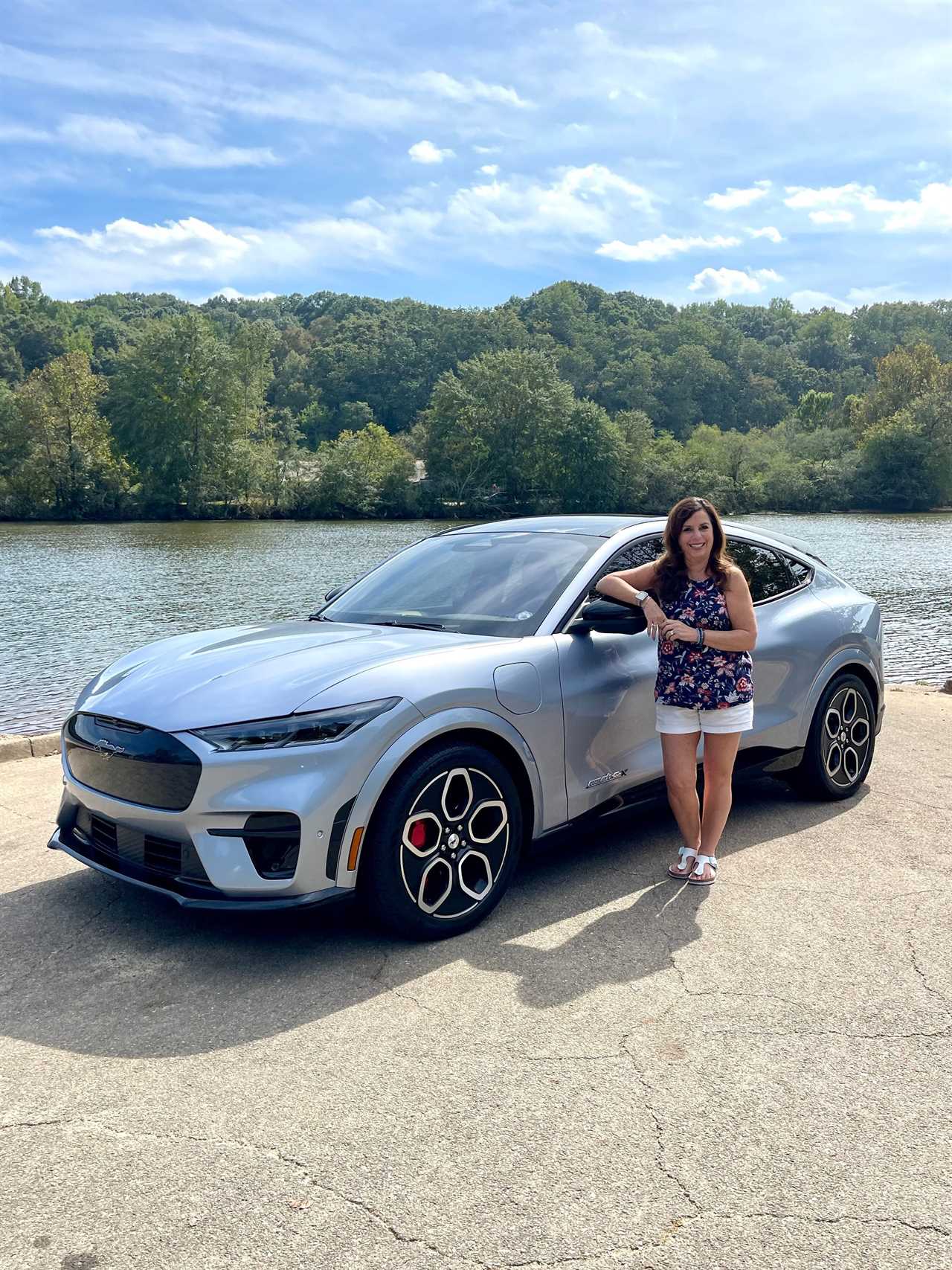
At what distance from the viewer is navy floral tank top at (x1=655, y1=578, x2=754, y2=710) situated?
14.9 ft

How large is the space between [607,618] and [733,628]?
553 mm

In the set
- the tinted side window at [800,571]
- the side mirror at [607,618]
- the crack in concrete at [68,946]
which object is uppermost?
the tinted side window at [800,571]

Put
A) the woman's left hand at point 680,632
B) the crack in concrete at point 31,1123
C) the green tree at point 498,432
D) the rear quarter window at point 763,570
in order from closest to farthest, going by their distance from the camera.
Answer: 1. the crack in concrete at point 31,1123
2. the woman's left hand at point 680,632
3. the rear quarter window at point 763,570
4. the green tree at point 498,432

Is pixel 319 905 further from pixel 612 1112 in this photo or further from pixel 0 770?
pixel 0 770

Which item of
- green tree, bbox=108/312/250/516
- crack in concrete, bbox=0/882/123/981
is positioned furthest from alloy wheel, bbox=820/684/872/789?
green tree, bbox=108/312/250/516

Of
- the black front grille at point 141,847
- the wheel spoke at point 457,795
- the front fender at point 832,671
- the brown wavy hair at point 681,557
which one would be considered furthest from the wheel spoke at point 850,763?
the black front grille at point 141,847

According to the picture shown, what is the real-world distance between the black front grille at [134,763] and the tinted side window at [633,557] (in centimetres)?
201

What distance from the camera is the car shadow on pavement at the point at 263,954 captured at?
11.3ft

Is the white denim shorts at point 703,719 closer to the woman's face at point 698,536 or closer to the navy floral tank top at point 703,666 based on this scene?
the navy floral tank top at point 703,666

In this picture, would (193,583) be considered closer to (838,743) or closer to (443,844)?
(838,743)

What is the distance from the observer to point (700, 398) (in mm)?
143000

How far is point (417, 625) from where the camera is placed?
4.76m

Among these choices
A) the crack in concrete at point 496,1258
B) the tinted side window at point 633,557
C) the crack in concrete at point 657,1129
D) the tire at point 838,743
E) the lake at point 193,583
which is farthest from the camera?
the lake at point 193,583

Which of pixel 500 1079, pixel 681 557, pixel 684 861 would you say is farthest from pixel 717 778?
pixel 500 1079
